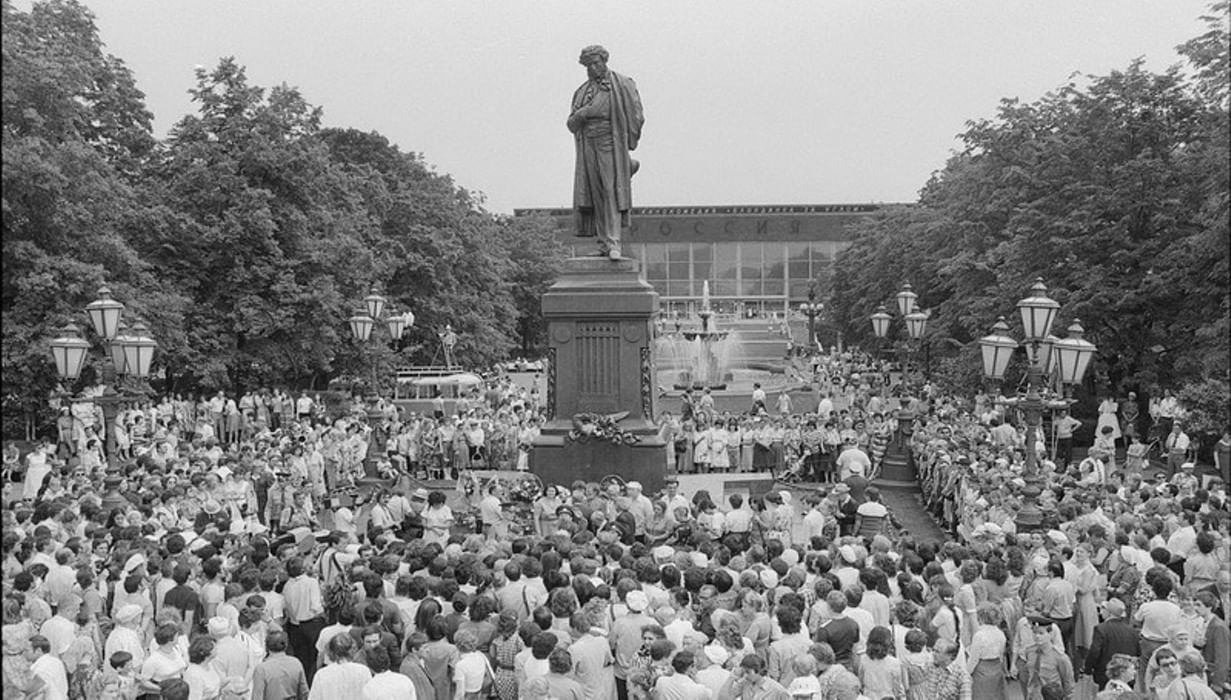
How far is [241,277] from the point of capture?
111ft

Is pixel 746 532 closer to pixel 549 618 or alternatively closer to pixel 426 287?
pixel 549 618

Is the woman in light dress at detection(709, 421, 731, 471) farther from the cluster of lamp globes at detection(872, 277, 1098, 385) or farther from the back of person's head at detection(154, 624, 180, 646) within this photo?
the back of person's head at detection(154, 624, 180, 646)

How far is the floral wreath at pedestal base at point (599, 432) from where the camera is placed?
17625mm

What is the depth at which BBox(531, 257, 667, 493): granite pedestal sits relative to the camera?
17.8m

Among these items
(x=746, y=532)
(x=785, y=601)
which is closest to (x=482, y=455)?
(x=746, y=532)

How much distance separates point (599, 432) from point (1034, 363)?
687 cm

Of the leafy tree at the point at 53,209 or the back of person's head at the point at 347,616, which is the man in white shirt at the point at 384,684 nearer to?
the back of person's head at the point at 347,616

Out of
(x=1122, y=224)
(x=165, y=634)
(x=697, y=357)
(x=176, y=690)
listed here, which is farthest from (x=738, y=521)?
(x=697, y=357)

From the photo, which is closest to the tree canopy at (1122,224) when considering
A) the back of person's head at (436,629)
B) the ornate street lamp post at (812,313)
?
the back of person's head at (436,629)

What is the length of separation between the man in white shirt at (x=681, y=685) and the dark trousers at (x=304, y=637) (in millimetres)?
4004

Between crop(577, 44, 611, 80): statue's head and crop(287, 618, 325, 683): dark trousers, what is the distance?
11.9 metres

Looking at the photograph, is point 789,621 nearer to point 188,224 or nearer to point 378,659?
point 378,659

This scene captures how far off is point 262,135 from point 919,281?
1077 inches

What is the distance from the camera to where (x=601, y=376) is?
716 inches
